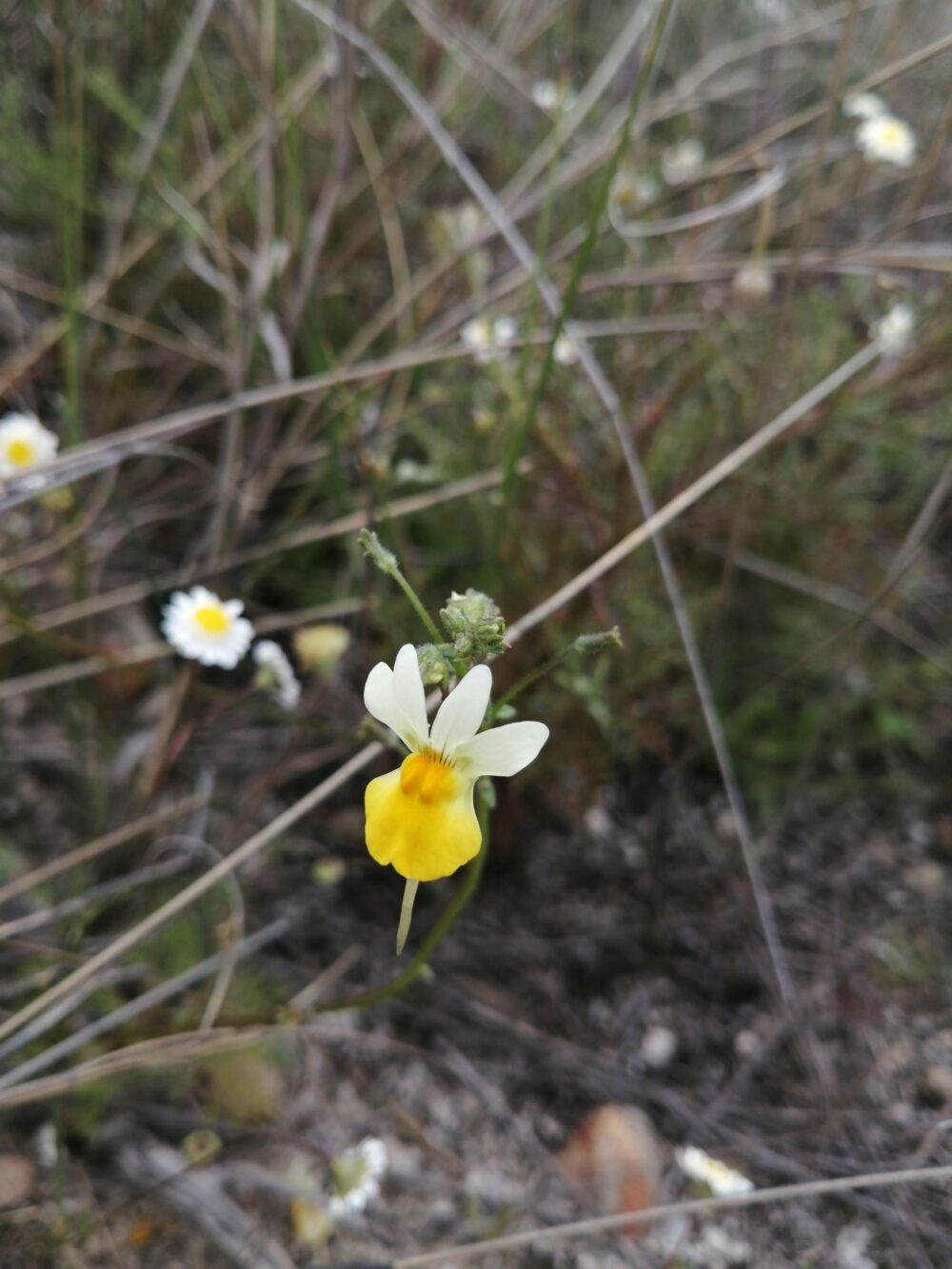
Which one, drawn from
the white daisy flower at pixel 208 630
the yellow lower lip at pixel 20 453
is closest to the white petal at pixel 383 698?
the white daisy flower at pixel 208 630

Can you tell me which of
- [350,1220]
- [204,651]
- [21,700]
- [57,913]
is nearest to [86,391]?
[21,700]

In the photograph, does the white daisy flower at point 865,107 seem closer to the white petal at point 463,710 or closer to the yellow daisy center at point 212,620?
the yellow daisy center at point 212,620

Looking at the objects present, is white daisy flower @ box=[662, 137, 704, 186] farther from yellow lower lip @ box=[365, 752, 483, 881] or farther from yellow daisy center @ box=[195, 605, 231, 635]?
yellow lower lip @ box=[365, 752, 483, 881]

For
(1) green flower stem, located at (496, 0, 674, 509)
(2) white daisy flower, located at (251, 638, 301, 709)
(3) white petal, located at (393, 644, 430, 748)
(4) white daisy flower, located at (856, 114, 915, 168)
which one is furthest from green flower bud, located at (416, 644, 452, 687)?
(4) white daisy flower, located at (856, 114, 915, 168)

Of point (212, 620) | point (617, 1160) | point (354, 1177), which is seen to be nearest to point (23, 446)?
point (212, 620)

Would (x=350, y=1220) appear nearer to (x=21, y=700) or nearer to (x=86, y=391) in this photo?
(x=21, y=700)

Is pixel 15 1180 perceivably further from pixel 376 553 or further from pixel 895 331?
pixel 895 331
